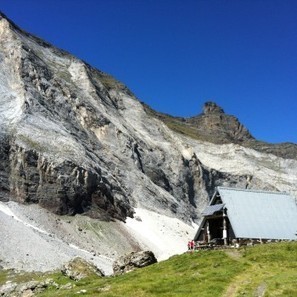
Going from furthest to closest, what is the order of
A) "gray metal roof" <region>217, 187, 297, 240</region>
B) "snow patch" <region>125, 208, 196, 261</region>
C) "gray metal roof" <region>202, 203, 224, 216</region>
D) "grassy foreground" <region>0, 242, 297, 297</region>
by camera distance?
"snow patch" <region>125, 208, 196, 261</region> < "gray metal roof" <region>202, 203, 224, 216</region> < "gray metal roof" <region>217, 187, 297, 240</region> < "grassy foreground" <region>0, 242, 297, 297</region>

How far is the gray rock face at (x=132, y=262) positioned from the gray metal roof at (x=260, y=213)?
8448 mm

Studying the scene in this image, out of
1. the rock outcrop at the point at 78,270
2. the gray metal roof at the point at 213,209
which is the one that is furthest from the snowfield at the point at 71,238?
the gray metal roof at the point at 213,209

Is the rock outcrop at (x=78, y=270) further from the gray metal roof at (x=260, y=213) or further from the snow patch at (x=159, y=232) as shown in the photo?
the snow patch at (x=159, y=232)

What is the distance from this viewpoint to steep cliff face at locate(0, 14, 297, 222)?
346 ft

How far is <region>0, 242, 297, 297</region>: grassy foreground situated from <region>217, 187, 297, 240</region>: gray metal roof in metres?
6.37

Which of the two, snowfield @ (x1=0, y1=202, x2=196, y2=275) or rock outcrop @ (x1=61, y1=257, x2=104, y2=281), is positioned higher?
snowfield @ (x1=0, y1=202, x2=196, y2=275)

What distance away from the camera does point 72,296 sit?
31516 mm

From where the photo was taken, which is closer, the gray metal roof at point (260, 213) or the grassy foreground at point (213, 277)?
the grassy foreground at point (213, 277)

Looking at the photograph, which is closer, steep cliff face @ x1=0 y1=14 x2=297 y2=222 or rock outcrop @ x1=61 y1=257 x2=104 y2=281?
rock outcrop @ x1=61 y1=257 x2=104 y2=281

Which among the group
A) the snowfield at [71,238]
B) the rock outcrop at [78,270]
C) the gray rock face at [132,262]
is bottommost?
the rock outcrop at [78,270]

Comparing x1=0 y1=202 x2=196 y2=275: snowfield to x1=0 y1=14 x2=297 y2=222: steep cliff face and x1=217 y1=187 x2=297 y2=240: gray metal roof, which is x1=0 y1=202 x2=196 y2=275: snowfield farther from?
x1=217 y1=187 x2=297 y2=240: gray metal roof

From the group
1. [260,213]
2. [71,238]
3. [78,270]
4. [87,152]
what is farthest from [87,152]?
[78,270]

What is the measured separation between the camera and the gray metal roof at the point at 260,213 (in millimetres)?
46656

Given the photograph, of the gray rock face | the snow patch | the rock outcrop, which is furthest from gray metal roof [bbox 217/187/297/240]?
the snow patch
